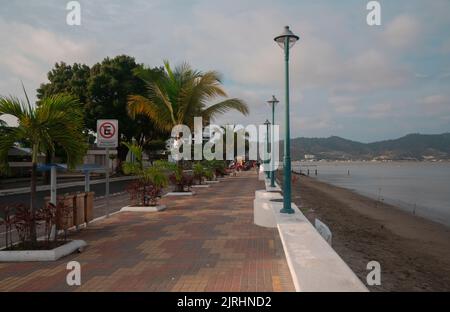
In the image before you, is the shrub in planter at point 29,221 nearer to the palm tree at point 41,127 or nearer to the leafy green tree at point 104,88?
the palm tree at point 41,127

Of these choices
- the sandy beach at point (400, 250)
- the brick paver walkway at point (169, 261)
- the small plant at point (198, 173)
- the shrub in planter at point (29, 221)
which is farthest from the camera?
the small plant at point (198, 173)

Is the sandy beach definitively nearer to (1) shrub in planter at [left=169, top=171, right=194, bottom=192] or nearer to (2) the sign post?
(2) the sign post

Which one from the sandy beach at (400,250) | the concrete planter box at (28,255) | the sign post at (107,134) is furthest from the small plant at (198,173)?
the concrete planter box at (28,255)

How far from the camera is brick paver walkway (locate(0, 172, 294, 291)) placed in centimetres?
533

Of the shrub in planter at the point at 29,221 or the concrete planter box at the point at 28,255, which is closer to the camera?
the concrete planter box at the point at 28,255

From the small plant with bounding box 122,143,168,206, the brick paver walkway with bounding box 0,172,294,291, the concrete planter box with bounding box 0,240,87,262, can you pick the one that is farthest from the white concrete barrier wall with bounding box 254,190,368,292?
the small plant with bounding box 122,143,168,206

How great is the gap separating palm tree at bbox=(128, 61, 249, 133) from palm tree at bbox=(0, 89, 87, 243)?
11.8 meters

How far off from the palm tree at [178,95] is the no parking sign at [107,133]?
311 inches

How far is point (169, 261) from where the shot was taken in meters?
6.48

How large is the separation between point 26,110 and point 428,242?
13.3 m

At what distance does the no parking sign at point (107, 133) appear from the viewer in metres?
11.2

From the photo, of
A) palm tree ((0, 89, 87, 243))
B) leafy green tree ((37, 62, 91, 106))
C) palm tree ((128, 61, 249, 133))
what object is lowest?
palm tree ((0, 89, 87, 243))
